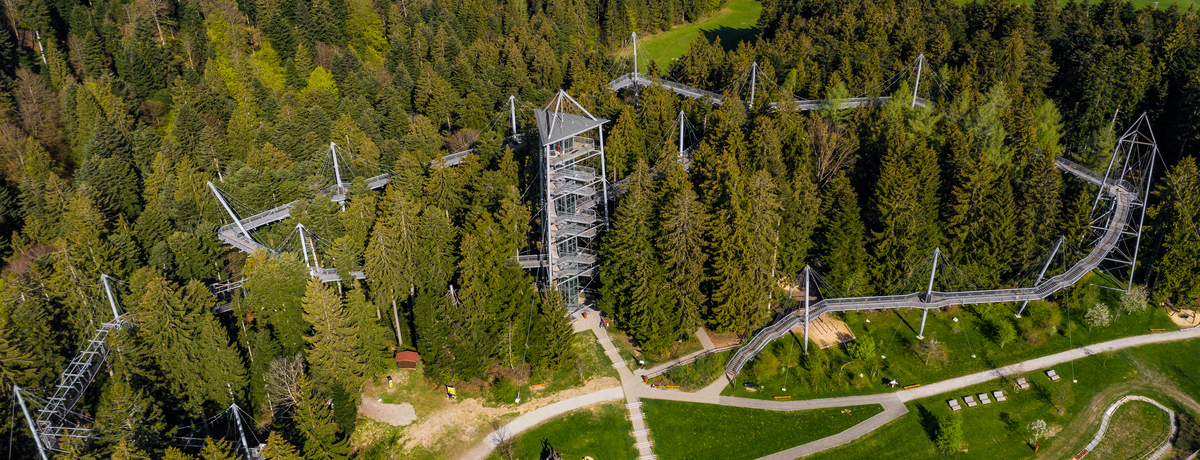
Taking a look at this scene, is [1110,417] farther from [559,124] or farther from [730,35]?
[730,35]

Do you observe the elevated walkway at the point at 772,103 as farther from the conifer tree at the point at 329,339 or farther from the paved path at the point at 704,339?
the conifer tree at the point at 329,339

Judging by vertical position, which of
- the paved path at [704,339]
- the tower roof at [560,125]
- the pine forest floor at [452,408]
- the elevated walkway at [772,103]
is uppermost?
the tower roof at [560,125]

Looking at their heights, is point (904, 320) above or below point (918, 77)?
below

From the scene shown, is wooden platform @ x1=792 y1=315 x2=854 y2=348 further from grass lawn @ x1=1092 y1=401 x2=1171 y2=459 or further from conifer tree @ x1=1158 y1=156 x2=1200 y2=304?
conifer tree @ x1=1158 y1=156 x2=1200 y2=304

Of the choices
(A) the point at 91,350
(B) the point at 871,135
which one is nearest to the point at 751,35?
(B) the point at 871,135

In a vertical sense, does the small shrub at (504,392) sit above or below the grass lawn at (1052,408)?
above

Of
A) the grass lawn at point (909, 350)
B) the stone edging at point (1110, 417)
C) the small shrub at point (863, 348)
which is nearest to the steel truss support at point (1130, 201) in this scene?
the grass lawn at point (909, 350)

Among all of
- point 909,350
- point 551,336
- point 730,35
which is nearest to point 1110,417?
point 909,350
